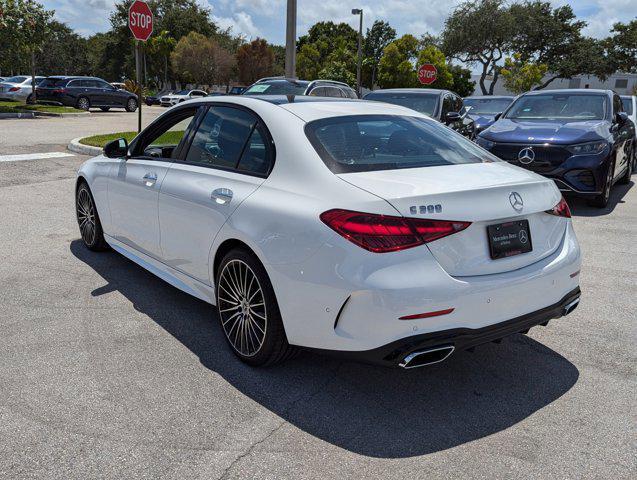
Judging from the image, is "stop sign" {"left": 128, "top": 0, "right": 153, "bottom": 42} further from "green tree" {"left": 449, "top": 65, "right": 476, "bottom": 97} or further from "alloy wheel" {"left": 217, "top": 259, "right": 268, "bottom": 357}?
"green tree" {"left": 449, "top": 65, "right": 476, "bottom": 97}

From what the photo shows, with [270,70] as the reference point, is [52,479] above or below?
below

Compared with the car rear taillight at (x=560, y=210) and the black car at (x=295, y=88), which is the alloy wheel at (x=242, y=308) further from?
the black car at (x=295, y=88)

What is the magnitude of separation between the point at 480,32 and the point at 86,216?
171 ft

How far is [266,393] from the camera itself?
3291mm

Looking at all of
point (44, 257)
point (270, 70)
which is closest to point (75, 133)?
point (44, 257)

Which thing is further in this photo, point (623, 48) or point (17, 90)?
point (623, 48)

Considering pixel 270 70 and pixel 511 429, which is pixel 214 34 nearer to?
pixel 270 70

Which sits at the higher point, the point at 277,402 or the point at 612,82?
the point at 612,82

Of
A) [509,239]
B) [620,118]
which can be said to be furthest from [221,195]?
[620,118]

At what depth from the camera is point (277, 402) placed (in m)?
3.20

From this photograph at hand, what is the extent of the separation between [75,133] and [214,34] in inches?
2331

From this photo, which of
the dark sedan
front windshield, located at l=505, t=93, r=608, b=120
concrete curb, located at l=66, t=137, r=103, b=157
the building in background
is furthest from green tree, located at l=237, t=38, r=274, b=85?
front windshield, located at l=505, t=93, r=608, b=120

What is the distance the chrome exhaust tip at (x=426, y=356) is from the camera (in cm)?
282

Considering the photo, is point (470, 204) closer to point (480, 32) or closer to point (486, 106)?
point (486, 106)
